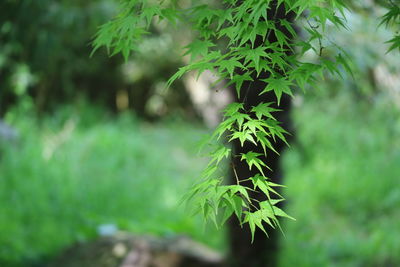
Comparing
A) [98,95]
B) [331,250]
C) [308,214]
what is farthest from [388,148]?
[98,95]

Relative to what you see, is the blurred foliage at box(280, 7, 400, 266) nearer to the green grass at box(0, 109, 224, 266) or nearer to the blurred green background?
the blurred green background

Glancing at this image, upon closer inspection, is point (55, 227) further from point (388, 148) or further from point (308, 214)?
point (388, 148)

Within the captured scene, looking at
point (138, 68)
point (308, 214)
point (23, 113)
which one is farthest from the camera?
point (138, 68)

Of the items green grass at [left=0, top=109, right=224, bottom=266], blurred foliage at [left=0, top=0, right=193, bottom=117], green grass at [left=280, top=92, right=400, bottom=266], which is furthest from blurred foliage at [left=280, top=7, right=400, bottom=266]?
blurred foliage at [left=0, top=0, right=193, bottom=117]

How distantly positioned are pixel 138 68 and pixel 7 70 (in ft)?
11.2

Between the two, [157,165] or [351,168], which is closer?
[351,168]

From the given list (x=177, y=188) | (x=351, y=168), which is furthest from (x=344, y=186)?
(x=177, y=188)

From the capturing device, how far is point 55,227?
12.3 ft

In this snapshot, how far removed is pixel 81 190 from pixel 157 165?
147 cm

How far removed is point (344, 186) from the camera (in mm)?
4973

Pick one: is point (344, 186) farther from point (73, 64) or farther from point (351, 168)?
point (73, 64)

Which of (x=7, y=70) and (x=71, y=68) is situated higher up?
(x=71, y=68)

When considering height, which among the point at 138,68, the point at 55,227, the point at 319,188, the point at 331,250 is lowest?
the point at 331,250

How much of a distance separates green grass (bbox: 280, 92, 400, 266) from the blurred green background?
0.04ft
